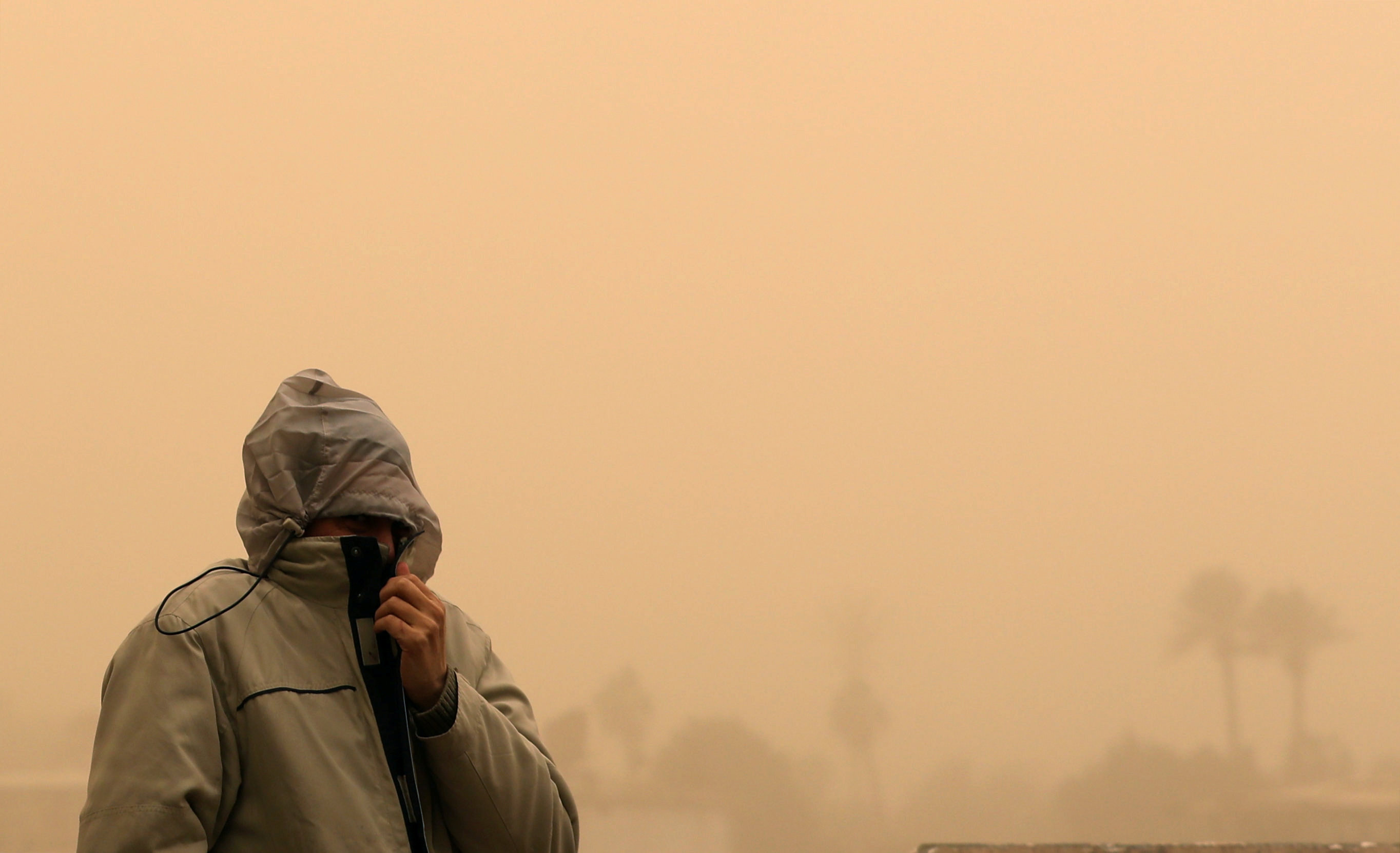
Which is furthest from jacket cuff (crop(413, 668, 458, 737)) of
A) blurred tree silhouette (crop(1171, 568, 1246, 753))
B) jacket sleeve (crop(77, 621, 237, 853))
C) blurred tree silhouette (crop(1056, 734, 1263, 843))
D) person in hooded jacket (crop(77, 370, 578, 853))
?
blurred tree silhouette (crop(1171, 568, 1246, 753))

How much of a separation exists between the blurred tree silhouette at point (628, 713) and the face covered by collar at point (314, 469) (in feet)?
20.5

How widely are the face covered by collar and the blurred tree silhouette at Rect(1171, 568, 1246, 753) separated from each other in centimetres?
705

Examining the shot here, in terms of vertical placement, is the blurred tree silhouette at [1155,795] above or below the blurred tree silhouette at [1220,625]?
below

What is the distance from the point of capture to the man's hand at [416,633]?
136cm

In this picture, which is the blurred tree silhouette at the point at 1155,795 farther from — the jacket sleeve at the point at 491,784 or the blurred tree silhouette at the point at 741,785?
the jacket sleeve at the point at 491,784

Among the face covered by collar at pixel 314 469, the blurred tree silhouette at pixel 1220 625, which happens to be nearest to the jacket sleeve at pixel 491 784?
the face covered by collar at pixel 314 469

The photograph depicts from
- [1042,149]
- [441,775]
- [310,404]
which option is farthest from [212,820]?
[1042,149]

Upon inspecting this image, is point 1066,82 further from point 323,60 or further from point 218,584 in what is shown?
point 218,584

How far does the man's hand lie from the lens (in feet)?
4.47

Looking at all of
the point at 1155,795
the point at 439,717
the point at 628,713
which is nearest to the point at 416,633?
the point at 439,717

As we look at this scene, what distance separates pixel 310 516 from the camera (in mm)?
1434

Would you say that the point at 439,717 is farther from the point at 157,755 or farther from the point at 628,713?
the point at 628,713

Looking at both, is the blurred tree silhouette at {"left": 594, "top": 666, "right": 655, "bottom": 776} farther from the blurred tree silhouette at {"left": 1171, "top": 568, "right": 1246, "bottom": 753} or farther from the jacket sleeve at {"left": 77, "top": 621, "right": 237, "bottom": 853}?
the jacket sleeve at {"left": 77, "top": 621, "right": 237, "bottom": 853}

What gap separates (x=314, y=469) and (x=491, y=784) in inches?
16.3
